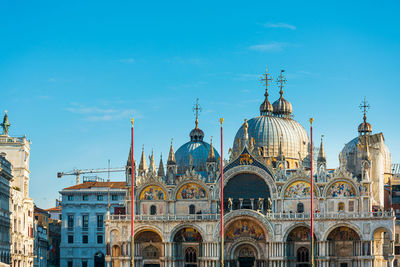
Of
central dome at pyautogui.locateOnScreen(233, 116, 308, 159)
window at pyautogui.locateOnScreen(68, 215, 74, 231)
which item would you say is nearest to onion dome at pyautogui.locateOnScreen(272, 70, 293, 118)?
central dome at pyautogui.locateOnScreen(233, 116, 308, 159)

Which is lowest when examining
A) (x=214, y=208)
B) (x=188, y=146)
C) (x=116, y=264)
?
(x=116, y=264)

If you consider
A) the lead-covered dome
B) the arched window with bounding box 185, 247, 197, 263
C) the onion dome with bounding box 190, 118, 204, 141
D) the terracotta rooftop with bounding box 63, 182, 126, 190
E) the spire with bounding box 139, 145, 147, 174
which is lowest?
the arched window with bounding box 185, 247, 197, 263

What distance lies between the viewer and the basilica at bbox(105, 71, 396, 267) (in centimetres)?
10119

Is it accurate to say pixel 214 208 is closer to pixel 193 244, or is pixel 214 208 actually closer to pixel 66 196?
pixel 193 244

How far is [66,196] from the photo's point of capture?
13038 cm

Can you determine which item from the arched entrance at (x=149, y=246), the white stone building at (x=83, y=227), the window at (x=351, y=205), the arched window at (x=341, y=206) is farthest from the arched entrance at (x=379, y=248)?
the white stone building at (x=83, y=227)

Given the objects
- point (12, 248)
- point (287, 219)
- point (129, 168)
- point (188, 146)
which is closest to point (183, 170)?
point (188, 146)

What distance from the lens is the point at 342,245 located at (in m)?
102

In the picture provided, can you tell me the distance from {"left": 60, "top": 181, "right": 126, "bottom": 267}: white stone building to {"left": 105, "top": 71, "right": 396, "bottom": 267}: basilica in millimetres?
19489

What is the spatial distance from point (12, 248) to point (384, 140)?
5687 centimetres

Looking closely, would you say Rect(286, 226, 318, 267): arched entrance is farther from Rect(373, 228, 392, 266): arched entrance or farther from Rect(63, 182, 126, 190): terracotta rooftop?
Rect(63, 182, 126, 190): terracotta rooftop

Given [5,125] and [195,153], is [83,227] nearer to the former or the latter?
[195,153]

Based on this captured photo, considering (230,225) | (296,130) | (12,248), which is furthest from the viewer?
(296,130)

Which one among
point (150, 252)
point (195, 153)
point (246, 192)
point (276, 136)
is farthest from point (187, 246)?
point (276, 136)
